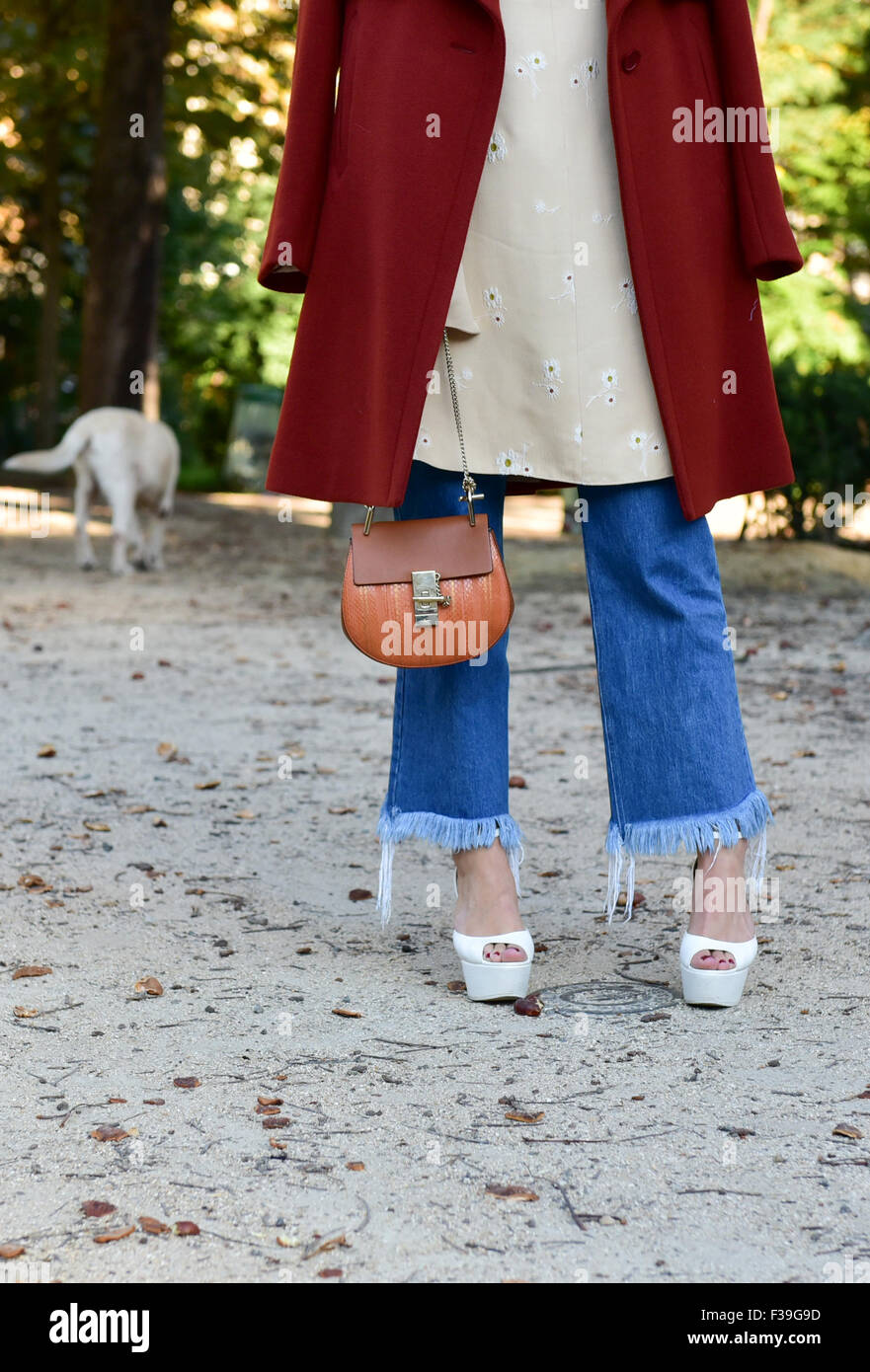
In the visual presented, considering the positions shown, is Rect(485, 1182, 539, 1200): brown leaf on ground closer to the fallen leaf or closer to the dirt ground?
the dirt ground

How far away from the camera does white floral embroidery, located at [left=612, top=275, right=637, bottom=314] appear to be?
2377 mm

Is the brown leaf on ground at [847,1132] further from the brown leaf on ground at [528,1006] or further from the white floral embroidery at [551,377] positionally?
the white floral embroidery at [551,377]

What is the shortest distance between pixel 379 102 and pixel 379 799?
6.87 feet

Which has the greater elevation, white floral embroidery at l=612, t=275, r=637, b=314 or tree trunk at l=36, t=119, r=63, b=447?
tree trunk at l=36, t=119, r=63, b=447

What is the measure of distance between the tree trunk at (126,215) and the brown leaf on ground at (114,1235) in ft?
35.3

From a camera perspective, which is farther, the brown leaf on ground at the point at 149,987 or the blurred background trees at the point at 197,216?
the blurred background trees at the point at 197,216

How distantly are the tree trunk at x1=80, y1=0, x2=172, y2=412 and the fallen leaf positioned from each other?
421 inches

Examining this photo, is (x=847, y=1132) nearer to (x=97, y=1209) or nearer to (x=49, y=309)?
(x=97, y=1209)

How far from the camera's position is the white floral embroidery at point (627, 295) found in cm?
238

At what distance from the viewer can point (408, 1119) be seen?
2.03 m

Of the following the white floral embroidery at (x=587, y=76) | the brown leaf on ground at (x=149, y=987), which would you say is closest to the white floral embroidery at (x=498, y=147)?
the white floral embroidery at (x=587, y=76)

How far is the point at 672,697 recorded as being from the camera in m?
2.43

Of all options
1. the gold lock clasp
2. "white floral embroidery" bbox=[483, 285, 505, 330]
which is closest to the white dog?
Answer: "white floral embroidery" bbox=[483, 285, 505, 330]

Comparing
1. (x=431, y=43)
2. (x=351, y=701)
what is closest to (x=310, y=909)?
(x=431, y=43)
